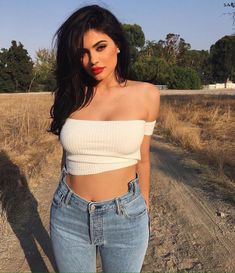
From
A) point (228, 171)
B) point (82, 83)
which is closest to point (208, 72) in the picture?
point (228, 171)

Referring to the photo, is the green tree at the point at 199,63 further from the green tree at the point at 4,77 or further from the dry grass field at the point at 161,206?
the dry grass field at the point at 161,206

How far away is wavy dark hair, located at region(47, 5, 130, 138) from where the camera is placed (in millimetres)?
1966

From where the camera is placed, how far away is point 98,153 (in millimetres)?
1869

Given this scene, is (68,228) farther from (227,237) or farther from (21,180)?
(21,180)

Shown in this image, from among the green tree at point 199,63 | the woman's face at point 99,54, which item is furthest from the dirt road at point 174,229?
the green tree at point 199,63

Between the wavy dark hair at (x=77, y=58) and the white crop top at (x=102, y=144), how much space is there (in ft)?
0.59

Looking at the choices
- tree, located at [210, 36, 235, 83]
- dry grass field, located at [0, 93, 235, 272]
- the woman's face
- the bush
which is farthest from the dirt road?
tree, located at [210, 36, 235, 83]

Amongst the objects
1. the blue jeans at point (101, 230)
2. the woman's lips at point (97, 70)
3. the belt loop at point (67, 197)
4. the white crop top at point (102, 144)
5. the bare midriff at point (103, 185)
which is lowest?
the blue jeans at point (101, 230)

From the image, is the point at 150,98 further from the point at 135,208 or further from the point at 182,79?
the point at 182,79

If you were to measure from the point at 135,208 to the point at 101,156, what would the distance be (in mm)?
270

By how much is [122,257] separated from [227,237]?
280cm

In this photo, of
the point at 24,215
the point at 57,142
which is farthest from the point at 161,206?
the point at 57,142

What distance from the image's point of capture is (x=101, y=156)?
1869 millimetres

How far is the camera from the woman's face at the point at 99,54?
6.45ft
